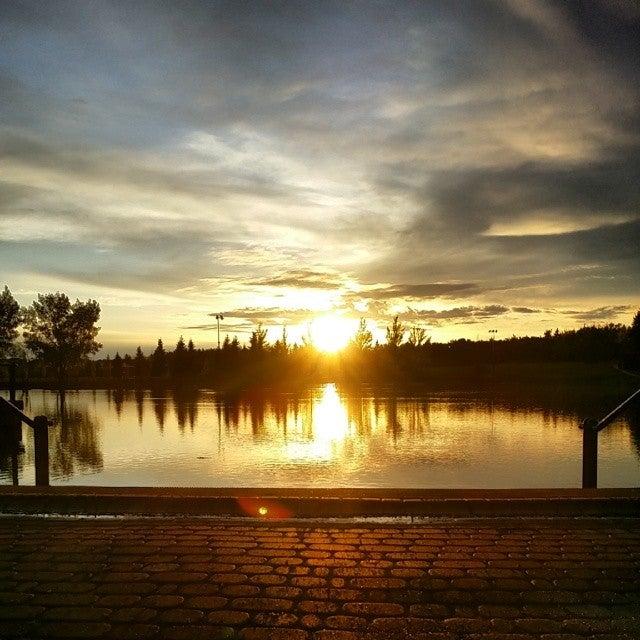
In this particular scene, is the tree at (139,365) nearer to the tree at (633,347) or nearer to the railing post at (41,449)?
the tree at (633,347)

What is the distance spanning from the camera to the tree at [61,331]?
3546 inches

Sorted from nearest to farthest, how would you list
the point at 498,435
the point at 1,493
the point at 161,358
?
1. the point at 1,493
2. the point at 498,435
3. the point at 161,358

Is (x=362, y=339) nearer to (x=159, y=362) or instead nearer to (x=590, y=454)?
(x=159, y=362)

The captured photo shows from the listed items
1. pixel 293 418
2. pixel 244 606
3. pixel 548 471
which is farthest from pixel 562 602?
pixel 293 418

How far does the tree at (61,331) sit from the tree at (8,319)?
6.63 metres

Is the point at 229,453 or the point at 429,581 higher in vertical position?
the point at 429,581

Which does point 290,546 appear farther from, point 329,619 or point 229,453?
point 229,453

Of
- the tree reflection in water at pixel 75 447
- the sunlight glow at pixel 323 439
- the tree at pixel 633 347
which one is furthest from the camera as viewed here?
the tree at pixel 633 347

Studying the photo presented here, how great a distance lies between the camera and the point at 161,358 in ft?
394

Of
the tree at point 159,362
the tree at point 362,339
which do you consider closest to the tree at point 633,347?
the tree at point 362,339

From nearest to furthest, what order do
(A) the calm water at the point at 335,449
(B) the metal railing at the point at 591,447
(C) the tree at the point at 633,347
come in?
(B) the metal railing at the point at 591,447 → (A) the calm water at the point at 335,449 → (C) the tree at the point at 633,347

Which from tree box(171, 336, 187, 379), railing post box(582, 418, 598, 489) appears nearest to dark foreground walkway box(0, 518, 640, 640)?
railing post box(582, 418, 598, 489)

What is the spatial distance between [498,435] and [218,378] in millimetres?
69563

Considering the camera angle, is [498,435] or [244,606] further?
[498,435]
